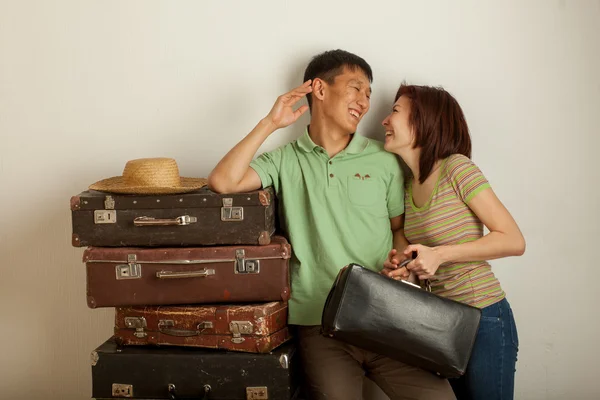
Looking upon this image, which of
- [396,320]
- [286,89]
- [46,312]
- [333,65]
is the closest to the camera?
[396,320]

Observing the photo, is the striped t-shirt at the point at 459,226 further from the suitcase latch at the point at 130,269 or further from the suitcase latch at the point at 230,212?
the suitcase latch at the point at 130,269

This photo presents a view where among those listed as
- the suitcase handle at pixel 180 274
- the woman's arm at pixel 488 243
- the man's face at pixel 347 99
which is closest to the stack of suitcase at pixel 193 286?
the suitcase handle at pixel 180 274

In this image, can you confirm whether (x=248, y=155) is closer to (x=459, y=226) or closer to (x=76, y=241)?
(x=76, y=241)

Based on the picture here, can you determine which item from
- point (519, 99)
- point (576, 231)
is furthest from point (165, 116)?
point (576, 231)

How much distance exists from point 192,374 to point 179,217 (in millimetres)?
609

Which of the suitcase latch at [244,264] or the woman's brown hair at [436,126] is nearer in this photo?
the suitcase latch at [244,264]

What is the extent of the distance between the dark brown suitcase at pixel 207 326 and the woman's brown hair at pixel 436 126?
34.2 inches

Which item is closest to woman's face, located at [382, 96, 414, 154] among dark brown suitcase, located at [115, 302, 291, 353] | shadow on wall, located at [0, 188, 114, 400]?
dark brown suitcase, located at [115, 302, 291, 353]

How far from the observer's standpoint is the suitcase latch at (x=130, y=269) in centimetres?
277

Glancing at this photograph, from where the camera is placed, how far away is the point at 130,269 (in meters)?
2.78

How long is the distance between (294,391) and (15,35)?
2052 mm

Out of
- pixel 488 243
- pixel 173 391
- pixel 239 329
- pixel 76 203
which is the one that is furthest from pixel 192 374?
pixel 488 243

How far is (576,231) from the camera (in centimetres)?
328

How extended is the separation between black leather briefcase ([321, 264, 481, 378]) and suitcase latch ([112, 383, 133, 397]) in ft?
2.75
